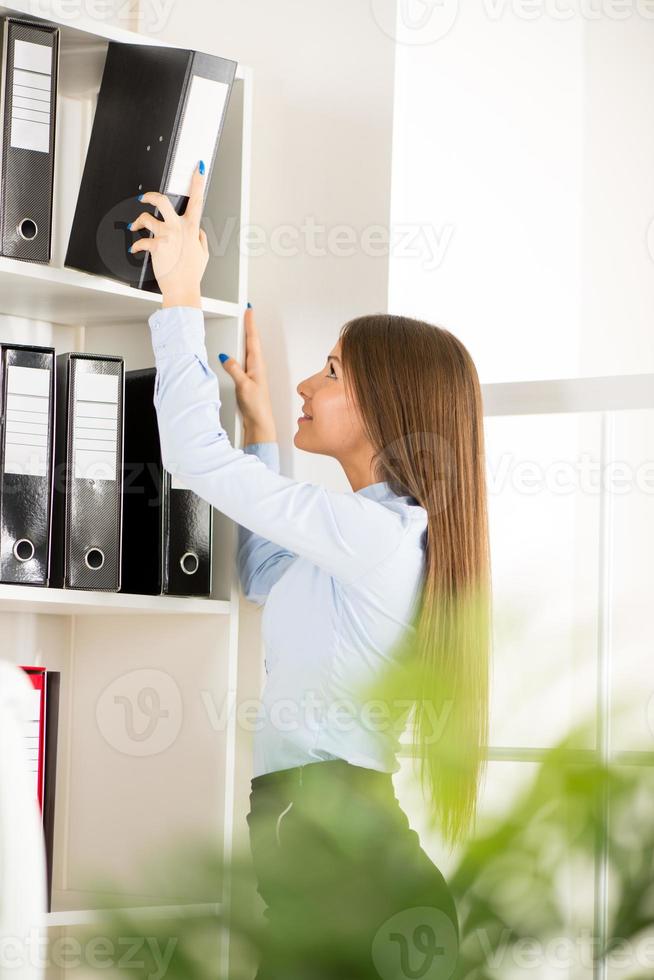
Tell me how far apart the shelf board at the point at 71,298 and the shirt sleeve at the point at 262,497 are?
18cm

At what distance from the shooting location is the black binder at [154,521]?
4.96 feet

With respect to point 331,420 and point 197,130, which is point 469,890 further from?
point 197,130

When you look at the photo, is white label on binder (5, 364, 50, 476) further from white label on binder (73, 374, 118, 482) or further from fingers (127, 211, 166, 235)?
fingers (127, 211, 166, 235)

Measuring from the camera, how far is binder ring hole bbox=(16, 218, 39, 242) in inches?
56.0

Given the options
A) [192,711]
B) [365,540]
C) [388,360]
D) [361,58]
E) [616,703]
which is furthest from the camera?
[361,58]

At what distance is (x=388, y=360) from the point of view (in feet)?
4.84

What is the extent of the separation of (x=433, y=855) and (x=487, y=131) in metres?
1.68

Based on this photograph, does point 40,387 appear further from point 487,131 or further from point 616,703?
point 616,703

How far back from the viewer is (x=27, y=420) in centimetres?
142

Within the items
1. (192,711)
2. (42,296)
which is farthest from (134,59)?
(192,711)

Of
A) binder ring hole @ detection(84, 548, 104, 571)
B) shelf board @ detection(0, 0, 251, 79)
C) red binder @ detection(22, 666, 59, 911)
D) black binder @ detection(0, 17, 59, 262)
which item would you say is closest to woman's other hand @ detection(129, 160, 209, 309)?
black binder @ detection(0, 17, 59, 262)

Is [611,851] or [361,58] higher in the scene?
[361,58]

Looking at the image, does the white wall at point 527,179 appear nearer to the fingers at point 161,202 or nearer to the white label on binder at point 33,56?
the fingers at point 161,202

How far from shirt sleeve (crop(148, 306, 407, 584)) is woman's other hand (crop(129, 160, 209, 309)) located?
0.10 meters
